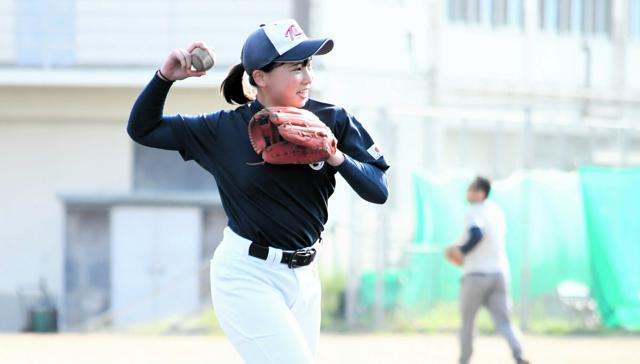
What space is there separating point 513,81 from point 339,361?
17.6 m

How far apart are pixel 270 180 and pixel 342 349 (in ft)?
33.1

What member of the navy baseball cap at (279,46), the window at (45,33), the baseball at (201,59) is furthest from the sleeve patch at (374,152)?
the window at (45,33)

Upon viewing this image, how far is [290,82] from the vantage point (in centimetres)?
570

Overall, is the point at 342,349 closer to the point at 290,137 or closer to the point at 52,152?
the point at 290,137

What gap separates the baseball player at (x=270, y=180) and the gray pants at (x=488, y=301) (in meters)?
6.32

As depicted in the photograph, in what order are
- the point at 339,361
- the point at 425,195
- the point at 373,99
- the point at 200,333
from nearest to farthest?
the point at 339,361, the point at 425,195, the point at 200,333, the point at 373,99

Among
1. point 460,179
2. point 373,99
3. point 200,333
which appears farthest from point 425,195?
point 373,99

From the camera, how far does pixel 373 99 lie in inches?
1043

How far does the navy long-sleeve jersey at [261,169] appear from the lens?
18.4 feet

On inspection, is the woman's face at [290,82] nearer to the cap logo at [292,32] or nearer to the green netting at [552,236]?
the cap logo at [292,32]

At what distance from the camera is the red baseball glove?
536cm

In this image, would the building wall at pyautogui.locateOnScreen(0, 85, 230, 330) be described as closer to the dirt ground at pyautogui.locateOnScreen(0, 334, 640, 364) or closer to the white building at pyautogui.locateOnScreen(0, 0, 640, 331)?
the white building at pyautogui.locateOnScreen(0, 0, 640, 331)

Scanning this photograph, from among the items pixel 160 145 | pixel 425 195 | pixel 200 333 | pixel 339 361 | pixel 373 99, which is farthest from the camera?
pixel 373 99

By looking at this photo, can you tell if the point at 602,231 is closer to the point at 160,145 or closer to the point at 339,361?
the point at 339,361
